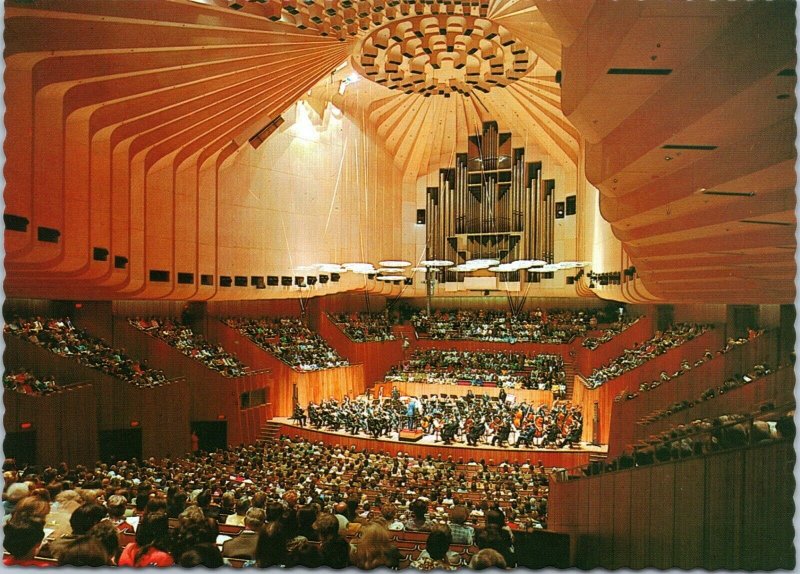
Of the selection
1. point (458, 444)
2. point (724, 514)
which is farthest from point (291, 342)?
point (724, 514)

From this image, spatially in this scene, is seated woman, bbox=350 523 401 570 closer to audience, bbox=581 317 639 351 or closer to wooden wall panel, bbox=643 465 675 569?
wooden wall panel, bbox=643 465 675 569

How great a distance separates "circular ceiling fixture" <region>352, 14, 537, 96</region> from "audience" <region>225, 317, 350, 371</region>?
22.4ft

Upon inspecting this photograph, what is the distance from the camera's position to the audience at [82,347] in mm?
9227

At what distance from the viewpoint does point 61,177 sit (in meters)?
6.86

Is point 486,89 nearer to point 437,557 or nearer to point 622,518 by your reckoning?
point 622,518

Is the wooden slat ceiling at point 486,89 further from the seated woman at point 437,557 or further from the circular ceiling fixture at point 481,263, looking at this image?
the circular ceiling fixture at point 481,263

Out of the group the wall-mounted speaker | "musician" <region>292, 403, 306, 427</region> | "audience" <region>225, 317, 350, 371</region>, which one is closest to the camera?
the wall-mounted speaker

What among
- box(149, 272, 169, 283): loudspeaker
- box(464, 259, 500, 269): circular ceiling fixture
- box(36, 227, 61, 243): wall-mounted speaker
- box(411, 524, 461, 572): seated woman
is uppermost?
box(36, 227, 61, 243): wall-mounted speaker

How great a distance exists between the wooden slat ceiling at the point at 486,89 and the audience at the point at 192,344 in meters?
2.38

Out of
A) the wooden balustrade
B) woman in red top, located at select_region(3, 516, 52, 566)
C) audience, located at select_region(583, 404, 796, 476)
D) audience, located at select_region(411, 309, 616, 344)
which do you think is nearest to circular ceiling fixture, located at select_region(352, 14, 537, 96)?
audience, located at select_region(583, 404, 796, 476)

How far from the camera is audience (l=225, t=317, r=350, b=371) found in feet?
44.9

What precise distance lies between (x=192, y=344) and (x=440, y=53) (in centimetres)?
748

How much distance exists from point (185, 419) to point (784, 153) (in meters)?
9.78

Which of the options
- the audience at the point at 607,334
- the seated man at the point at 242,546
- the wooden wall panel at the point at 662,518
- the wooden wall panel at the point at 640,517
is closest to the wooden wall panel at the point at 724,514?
the wooden wall panel at the point at 662,518
